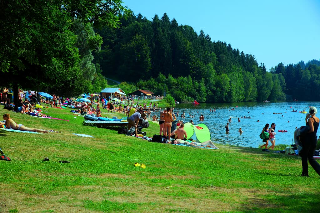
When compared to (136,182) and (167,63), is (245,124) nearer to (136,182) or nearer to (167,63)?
(136,182)

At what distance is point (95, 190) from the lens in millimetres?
8102

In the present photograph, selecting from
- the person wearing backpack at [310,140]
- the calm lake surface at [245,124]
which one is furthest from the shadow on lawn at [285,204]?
the calm lake surface at [245,124]

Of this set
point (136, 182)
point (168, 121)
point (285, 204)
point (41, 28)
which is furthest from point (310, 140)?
point (168, 121)

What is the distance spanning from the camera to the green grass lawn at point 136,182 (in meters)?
7.27

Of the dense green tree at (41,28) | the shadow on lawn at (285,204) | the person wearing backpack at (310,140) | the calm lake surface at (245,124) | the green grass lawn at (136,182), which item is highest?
the dense green tree at (41,28)

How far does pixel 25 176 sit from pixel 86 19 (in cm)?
870

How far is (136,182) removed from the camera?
910cm

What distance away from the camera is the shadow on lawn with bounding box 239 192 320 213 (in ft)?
24.4

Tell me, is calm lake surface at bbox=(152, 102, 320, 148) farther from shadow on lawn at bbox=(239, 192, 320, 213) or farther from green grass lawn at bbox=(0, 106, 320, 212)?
shadow on lawn at bbox=(239, 192, 320, 213)

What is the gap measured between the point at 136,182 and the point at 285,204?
3277 mm

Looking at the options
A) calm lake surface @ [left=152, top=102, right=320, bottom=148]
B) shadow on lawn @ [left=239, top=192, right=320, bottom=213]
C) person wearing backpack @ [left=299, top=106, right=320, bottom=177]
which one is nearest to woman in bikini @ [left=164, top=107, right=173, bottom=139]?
person wearing backpack @ [left=299, top=106, right=320, bottom=177]

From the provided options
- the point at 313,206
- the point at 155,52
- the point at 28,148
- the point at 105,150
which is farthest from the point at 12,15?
the point at 155,52

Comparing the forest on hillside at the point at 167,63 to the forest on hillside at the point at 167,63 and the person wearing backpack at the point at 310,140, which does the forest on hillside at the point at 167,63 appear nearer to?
the forest on hillside at the point at 167,63

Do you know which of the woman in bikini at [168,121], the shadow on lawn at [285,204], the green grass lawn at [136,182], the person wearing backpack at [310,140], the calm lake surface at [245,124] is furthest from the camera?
the calm lake surface at [245,124]
